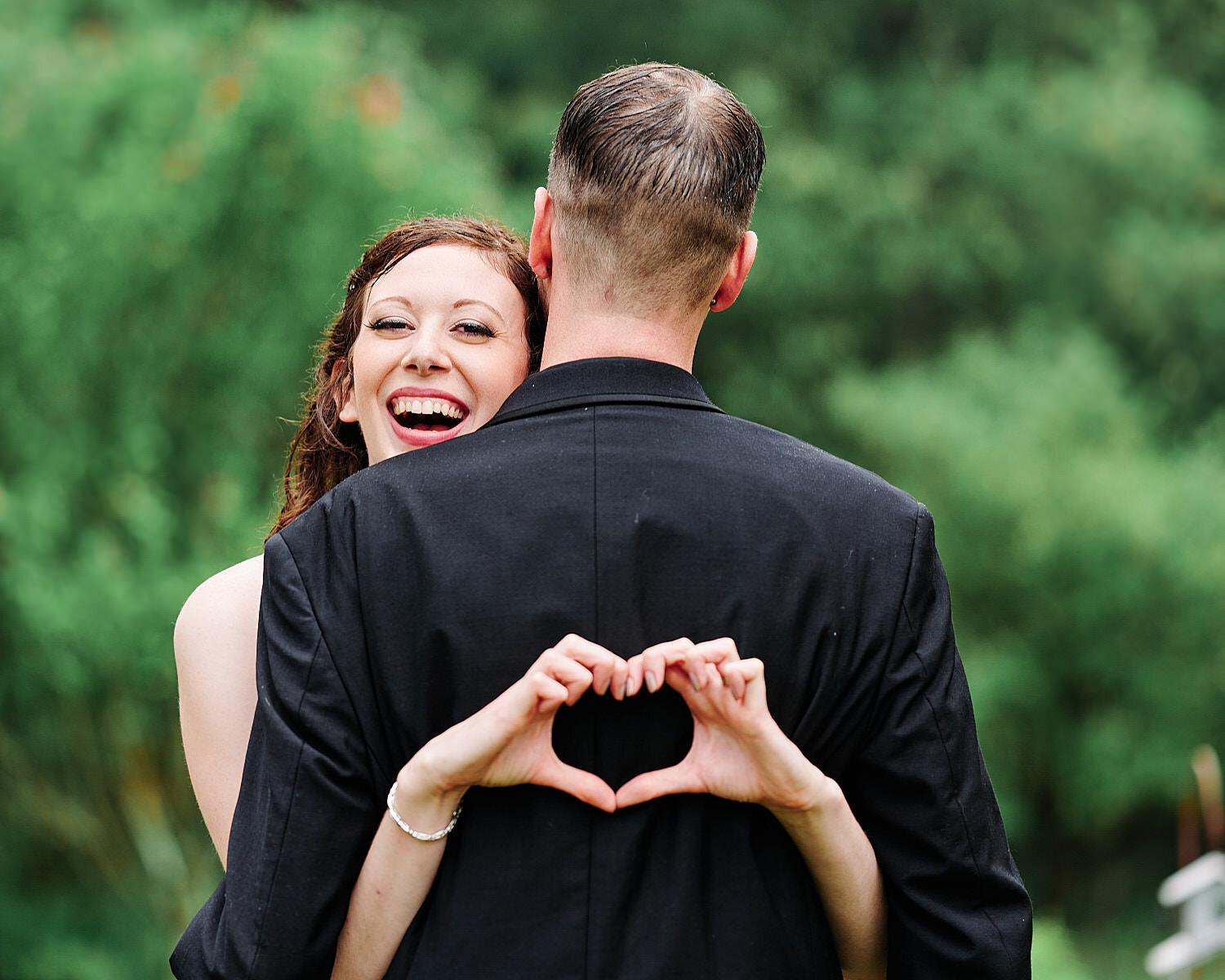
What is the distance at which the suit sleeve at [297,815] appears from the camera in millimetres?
1549

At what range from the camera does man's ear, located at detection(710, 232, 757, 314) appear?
5.70 ft

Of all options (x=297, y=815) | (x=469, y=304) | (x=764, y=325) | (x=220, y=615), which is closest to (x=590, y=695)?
(x=297, y=815)

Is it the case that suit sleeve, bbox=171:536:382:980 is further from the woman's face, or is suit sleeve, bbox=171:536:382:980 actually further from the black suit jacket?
the woman's face

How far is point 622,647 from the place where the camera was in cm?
154

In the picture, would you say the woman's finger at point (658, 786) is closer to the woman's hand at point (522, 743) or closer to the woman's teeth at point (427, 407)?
the woman's hand at point (522, 743)

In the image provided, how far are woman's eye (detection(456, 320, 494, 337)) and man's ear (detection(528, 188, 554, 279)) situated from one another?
48cm

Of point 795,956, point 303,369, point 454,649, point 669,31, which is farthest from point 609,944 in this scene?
point 669,31

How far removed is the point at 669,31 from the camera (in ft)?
53.9

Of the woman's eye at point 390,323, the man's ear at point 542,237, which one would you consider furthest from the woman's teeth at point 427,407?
the man's ear at point 542,237

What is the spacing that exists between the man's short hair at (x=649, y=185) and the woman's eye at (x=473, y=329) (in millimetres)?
568

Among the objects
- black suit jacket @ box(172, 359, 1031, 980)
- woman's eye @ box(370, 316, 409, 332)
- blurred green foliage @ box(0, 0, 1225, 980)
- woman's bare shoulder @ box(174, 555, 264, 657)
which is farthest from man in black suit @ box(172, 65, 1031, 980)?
blurred green foliage @ box(0, 0, 1225, 980)

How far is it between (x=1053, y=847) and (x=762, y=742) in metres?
12.2

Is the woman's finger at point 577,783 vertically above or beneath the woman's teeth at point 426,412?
beneath

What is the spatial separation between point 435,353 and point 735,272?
603 mm
